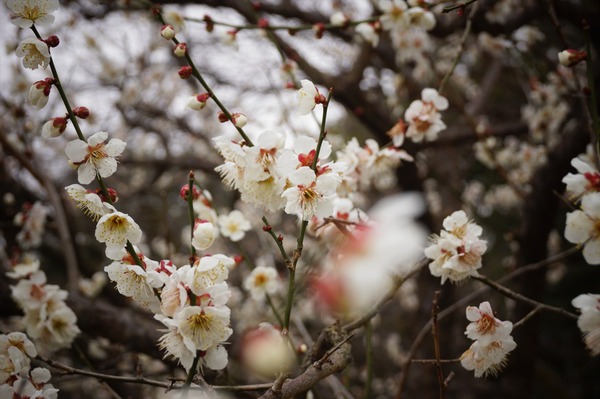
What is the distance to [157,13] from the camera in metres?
1.23

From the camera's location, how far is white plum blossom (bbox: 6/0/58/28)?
992 millimetres

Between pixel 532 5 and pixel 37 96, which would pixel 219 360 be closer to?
pixel 37 96

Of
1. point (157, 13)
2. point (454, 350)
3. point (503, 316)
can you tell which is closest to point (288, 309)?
point (157, 13)

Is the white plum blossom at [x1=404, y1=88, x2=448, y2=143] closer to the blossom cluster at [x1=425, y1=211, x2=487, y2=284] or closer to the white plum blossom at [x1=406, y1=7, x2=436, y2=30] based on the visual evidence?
the white plum blossom at [x1=406, y1=7, x2=436, y2=30]

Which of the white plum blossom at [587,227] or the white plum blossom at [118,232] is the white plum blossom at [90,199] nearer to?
the white plum blossom at [118,232]

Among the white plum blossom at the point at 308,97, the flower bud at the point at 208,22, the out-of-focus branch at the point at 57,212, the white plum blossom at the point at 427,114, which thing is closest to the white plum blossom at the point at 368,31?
the white plum blossom at the point at 427,114

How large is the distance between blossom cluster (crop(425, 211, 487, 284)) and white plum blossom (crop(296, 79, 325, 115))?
496mm

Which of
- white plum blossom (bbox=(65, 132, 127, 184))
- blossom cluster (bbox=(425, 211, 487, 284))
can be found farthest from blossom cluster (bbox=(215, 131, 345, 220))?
blossom cluster (bbox=(425, 211, 487, 284))

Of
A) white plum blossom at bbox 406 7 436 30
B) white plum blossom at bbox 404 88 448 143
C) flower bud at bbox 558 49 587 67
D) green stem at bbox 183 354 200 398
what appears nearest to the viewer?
green stem at bbox 183 354 200 398

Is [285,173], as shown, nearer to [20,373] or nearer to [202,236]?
[202,236]

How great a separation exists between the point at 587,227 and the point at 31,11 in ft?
4.86

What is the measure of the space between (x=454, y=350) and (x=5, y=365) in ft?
14.4

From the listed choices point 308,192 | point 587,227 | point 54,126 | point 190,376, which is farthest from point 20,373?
point 587,227

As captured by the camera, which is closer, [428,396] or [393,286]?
[393,286]
